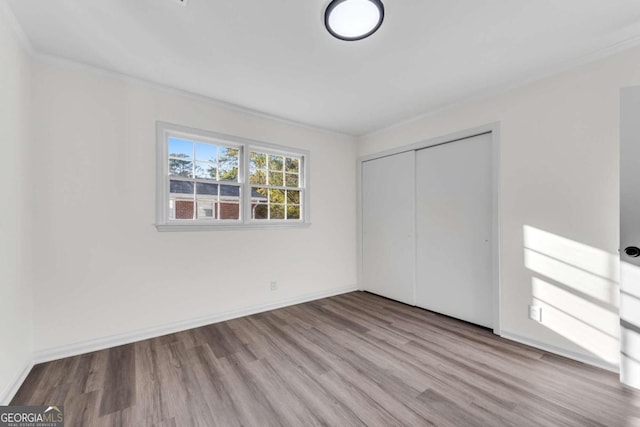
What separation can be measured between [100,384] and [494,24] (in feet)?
12.5

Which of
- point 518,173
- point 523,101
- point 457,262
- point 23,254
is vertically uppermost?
point 523,101

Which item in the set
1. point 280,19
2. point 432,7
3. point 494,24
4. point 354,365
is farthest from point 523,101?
point 354,365

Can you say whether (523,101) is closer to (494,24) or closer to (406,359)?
(494,24)

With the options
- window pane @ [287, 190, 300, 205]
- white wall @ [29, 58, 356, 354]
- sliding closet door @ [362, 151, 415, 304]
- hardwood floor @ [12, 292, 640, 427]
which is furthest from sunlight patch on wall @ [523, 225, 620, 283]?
white wall @ [29, 58, 356, 354]

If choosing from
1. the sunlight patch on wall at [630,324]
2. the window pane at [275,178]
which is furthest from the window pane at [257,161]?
the sunlight patch on wall at [630,324]

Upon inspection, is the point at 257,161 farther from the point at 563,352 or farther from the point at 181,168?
the point at 563,352

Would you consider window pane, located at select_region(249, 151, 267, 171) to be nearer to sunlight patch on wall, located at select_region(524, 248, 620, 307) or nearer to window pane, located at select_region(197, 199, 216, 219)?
window pane, located at select_region(197, 199, 216, 219)

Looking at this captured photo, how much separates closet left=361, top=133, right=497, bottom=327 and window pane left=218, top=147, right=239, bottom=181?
2057 mm

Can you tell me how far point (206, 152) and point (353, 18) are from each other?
215 cm

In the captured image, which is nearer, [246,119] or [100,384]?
[100,384]

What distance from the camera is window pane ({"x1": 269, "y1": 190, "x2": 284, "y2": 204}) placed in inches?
141

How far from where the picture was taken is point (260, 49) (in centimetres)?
209

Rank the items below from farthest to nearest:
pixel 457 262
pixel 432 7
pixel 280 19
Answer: pixel 457 262 < pixel 280 19 < pixel 432 7

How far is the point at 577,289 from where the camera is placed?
87.0 inches
